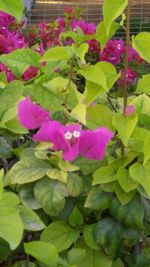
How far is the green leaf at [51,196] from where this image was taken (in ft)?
3.61

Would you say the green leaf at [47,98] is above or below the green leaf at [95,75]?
below

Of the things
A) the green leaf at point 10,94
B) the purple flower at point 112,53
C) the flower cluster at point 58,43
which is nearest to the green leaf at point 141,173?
the green leaf at point 10,94

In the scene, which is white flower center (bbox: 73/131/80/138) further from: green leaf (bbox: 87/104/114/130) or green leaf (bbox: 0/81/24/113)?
green leaf (bbox: 0/81/24/113)

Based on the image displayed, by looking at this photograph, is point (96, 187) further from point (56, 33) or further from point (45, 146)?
point (56, 33)

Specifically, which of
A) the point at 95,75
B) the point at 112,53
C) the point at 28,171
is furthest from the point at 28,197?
the point at 112,53

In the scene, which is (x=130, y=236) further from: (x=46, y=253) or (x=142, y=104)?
(x=142, y=104)

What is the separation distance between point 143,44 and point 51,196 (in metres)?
0.32

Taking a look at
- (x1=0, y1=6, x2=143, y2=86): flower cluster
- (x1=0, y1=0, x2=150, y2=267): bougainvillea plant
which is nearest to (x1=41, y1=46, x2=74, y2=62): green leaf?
(x1=0, y1=0, x2=150, y2=267): bougainvillea plant

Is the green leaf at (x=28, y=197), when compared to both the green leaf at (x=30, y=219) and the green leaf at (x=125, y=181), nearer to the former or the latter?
the green leaf at (x=30, y=219)

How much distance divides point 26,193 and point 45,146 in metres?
0.09

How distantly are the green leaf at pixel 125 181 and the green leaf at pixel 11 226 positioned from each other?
0.70ft

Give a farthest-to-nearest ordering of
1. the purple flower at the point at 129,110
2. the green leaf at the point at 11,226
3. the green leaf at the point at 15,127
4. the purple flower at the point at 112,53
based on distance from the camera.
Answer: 1. the purple flower at the point at 112,53
2. the green leaf at the point at 15,127
3. the purple flower at the point at 129,110
4. the green leaf at the point at 11,226

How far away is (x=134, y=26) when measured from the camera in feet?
28.2

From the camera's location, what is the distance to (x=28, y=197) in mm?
1157
